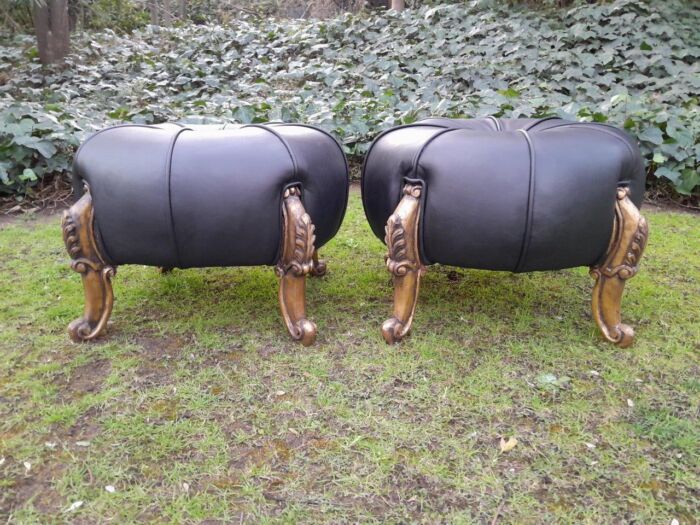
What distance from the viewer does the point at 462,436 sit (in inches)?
63.2

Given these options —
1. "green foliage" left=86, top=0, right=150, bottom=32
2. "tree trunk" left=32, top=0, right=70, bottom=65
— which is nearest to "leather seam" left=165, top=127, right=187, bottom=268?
"tree trunk" left=32, top=0, right=70, bottom=65

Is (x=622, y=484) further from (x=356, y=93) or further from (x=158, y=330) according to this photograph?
(x=356, y=93)

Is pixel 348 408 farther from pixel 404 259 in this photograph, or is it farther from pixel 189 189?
pixel 189 189

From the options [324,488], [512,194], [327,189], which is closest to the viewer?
[324,488]

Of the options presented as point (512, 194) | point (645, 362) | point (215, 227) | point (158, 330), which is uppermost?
point (512, 194)

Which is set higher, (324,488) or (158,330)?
(324,488)

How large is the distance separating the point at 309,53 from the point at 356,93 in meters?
2.09

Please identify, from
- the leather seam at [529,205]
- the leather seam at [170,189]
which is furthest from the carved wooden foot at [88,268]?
the leather seam at [529,205]

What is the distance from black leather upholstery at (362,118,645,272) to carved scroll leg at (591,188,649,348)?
0.16ft

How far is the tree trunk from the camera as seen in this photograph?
21.7ft

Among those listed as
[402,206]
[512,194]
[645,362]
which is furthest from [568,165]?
[645,362]

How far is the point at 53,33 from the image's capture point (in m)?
6.77

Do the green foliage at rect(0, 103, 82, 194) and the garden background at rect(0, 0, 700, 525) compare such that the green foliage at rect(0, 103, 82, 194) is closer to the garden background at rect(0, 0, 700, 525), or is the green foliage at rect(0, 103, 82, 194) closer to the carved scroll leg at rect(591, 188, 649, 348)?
the garden background at rect(0, 0, 700, 525)

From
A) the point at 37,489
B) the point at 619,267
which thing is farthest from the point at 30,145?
the point at 619,267
